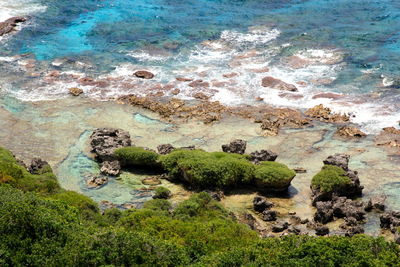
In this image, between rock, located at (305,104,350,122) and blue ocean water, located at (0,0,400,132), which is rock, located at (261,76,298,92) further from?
rock, located at (305,104,350,122)

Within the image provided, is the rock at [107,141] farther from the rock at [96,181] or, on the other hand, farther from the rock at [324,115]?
the rock at [324,115]

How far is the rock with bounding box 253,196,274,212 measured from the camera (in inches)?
1368

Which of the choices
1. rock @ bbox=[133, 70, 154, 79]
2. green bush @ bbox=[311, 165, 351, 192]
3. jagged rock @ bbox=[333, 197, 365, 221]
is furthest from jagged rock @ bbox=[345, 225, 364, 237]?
rock @ bbox=[133, 70, 154, 79]

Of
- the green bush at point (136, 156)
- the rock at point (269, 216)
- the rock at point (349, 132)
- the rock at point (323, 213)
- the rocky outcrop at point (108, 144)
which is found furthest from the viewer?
the rock at point (349, 132)

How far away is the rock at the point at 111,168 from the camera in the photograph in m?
38.8

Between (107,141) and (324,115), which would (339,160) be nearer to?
(324,115)

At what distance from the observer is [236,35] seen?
65938mm

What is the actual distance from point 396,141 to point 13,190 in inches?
1134

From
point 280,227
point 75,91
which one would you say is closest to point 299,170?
point 280,227

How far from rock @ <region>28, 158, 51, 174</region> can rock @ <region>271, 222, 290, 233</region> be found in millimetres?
16158

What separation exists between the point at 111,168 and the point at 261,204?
37.0ft

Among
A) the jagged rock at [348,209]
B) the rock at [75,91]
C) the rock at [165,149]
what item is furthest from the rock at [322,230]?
the rock at [75,91]

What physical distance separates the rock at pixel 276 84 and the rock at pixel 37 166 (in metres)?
→ 23.9

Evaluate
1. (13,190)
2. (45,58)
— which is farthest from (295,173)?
(45,58)
